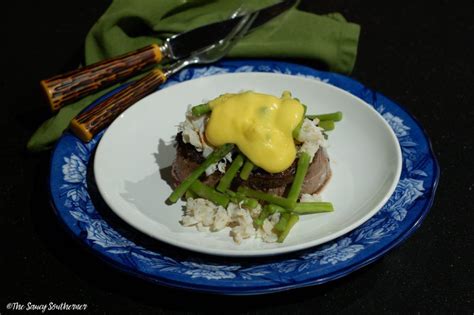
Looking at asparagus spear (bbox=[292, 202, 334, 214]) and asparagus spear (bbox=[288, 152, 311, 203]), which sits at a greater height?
asparagus spear (bbox=[288, 152, 311, 203])

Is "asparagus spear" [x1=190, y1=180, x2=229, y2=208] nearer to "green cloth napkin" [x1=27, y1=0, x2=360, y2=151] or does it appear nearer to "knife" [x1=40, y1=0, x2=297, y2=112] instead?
"knife" [x1=40, y1=0, x2=297, y2=112]

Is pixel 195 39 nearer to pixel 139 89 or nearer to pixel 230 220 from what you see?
pixel 139 89

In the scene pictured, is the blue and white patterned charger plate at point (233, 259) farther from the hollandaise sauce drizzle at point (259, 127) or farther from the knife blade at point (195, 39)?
the knife blade at point (195, 39)

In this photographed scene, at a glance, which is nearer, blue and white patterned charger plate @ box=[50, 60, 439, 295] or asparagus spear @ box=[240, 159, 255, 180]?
blue and white patterned charger plate @ box=[50, 60, 439, 295]

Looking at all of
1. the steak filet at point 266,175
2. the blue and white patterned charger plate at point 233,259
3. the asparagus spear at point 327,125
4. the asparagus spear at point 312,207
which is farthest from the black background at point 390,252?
the asparagus spear at point 327,125

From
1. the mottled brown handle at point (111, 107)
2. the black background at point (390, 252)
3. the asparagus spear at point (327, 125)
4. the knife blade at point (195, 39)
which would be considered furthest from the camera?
the knife blade at point (195, 39)

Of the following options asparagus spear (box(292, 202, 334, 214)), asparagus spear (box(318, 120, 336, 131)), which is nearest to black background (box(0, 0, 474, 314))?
asparagus spear (box(292, 202, 334, 214))
